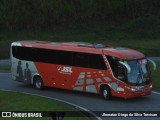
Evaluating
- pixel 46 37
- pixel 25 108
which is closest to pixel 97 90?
pixel 25 108

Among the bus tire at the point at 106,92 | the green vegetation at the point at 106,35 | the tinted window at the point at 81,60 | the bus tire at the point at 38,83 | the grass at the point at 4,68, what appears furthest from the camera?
the green vegetation at the point at 106,35

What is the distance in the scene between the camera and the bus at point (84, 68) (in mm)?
25516

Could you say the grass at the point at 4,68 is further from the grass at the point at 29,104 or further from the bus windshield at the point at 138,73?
the bus windshield at the point at 138,73

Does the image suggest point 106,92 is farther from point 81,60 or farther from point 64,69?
point 64,69

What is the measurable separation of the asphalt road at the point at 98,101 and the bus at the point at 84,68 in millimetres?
400

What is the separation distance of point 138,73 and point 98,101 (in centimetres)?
254

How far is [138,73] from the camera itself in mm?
25609

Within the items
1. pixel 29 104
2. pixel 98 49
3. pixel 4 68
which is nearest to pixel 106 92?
pixel 98 49

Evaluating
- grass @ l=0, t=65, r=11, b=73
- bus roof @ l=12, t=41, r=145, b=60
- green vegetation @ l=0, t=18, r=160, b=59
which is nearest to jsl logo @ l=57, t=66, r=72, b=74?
bus roof @ l=12, t=41, r=145, b=60

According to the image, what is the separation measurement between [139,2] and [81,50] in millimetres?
40423

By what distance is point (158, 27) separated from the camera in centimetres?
6175

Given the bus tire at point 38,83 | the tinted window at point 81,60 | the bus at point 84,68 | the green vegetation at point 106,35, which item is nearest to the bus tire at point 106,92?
the bus at point 84,68

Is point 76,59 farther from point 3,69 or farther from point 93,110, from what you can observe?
point 3,69

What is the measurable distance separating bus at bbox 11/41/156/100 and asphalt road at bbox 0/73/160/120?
15.7 inches
